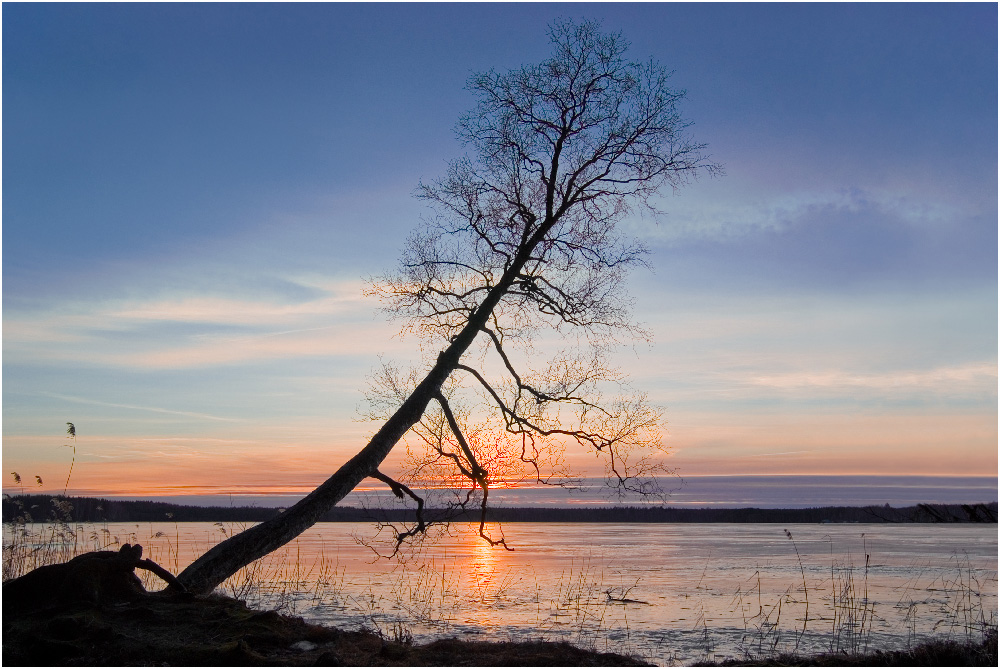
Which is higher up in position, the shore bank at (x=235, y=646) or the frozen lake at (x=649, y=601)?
the shore bank at (x=235, y=646)

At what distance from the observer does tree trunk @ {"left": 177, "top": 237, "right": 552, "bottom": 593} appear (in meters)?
11.7

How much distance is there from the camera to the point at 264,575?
21.9 m

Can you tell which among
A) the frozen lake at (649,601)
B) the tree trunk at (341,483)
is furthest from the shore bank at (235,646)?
the frozen lake at (649,601)

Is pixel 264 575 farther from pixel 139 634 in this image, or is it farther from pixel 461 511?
pixel 139 634

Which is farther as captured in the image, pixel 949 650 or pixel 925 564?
pixel 925 564

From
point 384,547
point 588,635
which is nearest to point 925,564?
point 588,635

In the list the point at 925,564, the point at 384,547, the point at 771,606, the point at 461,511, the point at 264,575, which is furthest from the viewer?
the point at 384,547

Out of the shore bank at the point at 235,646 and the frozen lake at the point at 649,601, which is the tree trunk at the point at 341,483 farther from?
the frozen lake at the point at 649,601

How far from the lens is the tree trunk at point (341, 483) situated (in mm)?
11711

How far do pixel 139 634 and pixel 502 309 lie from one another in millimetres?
7742

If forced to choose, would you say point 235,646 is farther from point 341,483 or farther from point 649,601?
point 649,601

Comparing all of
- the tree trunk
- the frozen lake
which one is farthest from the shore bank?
the frozen lake

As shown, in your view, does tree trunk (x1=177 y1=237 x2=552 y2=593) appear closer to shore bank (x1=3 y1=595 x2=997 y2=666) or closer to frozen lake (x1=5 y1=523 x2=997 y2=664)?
shore bank (x1=3 y1=595 x2=997 y2=666)

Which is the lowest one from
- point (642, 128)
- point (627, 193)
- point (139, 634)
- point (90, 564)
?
point (139, 634)
